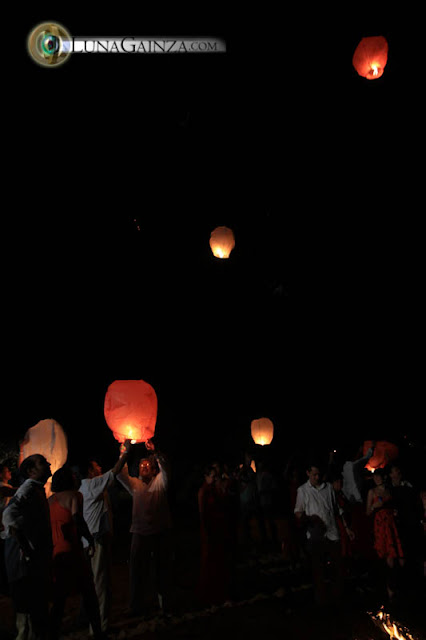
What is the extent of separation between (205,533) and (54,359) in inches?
514

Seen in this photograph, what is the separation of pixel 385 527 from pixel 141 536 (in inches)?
112

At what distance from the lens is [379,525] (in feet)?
22.8

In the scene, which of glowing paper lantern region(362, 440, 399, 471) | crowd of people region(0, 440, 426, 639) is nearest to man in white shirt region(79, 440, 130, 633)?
crowd of people region(0, 440, 426, 639)

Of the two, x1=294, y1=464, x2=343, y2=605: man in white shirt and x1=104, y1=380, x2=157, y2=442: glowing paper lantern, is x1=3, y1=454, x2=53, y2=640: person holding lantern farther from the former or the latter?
x1=294, y1=464, x2=343, y2=605: man in white shirt

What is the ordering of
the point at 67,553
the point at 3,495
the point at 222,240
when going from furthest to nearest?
the point at 222,240 → the point at 3,495 → the point at 67,553

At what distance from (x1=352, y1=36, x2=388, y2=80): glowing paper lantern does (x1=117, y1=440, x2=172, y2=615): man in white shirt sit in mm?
5599

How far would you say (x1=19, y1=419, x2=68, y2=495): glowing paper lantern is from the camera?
683 centimetres

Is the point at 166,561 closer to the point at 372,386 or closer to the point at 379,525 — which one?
the point at 379,525

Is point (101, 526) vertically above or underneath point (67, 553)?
above

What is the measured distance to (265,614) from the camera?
20.8ft

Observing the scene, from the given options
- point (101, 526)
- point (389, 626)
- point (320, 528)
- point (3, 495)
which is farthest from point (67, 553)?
point (389, 626)

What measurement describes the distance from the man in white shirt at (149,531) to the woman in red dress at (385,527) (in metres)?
2.48

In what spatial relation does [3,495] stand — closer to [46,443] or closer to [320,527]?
[46,443]

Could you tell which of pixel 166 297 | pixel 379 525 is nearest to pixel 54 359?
pixel 166 297
